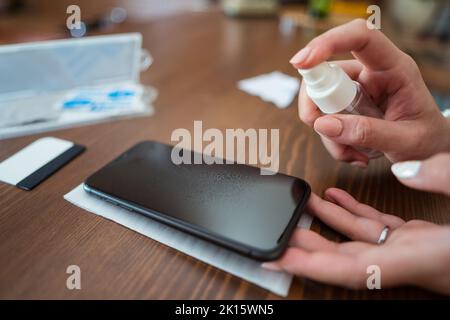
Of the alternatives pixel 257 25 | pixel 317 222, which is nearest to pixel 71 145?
pixel 317 222

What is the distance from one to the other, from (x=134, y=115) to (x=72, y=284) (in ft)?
1.10

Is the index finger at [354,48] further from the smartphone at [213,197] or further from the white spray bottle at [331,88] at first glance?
the smartphone at [213,197]

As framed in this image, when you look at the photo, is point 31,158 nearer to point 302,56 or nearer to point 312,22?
point 302,56

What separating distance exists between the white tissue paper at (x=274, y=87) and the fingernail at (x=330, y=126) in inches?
9.7

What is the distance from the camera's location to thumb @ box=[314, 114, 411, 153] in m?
0.34

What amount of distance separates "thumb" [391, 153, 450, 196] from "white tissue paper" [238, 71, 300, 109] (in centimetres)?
34

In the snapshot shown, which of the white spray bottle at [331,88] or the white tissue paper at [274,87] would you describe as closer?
the white spray bottle at [331,88]

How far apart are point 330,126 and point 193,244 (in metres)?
0.19

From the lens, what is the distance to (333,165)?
446 millimetres

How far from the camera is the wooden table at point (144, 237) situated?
10.9 inches

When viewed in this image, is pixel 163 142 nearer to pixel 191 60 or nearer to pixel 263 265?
pixel 263 265

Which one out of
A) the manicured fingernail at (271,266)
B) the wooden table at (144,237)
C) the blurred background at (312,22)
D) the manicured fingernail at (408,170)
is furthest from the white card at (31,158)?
the blurred background at (312,22)

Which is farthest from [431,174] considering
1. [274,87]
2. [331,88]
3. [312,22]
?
[312,22]

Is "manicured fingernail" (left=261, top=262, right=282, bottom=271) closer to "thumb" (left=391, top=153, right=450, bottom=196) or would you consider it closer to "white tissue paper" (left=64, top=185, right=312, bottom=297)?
"white tissue paper" (left=64, top=185, right=312, bottom=297)
